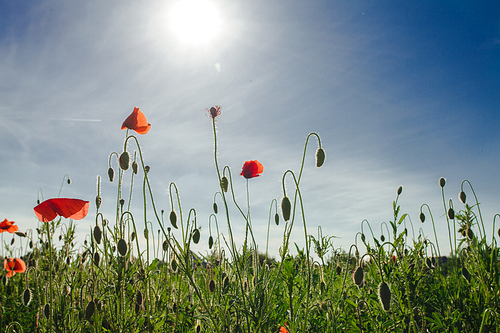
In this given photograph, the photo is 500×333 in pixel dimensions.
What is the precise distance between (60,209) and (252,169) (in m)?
1.57

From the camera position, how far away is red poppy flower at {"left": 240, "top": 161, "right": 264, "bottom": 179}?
2.81 metres

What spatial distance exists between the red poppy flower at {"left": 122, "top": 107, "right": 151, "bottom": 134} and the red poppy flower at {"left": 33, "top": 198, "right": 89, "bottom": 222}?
2.00 ft

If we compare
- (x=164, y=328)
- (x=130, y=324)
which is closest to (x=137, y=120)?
(x=130, y=324)

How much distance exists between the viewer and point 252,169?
282cm

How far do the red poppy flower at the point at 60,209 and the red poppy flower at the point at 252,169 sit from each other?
1360 mm

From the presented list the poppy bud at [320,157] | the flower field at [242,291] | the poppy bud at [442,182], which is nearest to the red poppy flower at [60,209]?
the flower field at [242,291]

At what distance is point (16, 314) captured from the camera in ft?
11.7

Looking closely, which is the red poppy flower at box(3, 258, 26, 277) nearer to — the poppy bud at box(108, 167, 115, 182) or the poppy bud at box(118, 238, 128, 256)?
the poppy bud at box(108, 167, 115, 182)

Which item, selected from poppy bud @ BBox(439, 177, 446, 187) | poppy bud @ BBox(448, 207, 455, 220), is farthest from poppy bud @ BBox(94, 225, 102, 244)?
poppy bud @ BBox(439, 177, 446, 187)

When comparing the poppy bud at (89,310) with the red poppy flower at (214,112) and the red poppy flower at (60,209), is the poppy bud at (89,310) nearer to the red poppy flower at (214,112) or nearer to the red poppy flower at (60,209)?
the red poppy flower at (60,209)

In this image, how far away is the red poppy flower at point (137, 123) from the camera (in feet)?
6.92

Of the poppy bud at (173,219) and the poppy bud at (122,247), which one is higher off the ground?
the poppy bud at (173,219)

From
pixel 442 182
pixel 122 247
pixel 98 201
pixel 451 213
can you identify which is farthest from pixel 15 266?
pixel 442 182

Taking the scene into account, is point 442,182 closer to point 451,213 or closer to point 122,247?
point 451,213
